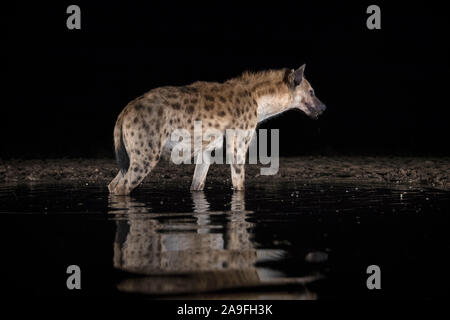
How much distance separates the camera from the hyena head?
9758 mm

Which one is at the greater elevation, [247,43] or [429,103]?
[247,43]

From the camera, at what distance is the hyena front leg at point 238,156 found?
8828mm

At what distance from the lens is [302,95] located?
393 inches

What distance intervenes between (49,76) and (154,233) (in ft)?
50.7

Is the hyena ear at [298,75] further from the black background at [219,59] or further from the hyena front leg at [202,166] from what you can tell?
the black background at [219,59]

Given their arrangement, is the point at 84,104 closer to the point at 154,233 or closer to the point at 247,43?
the point at 247,43

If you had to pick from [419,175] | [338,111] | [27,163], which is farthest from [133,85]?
[419,175]

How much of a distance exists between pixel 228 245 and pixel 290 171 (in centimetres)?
687

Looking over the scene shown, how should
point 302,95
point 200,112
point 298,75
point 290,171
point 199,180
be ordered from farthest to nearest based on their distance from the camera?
point 290,171 → point 302,95 → point 298,75 → point 199,180 → point 200,112

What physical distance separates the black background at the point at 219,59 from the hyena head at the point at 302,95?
24.9 ft

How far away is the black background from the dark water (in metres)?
11.0

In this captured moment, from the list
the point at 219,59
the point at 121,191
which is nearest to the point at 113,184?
the point at 121,191

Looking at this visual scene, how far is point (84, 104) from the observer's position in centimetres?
1936

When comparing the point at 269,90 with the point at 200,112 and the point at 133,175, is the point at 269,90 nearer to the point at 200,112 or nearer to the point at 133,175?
the point at 200,112
